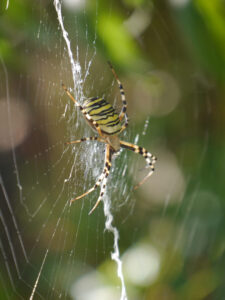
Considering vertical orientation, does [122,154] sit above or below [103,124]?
above

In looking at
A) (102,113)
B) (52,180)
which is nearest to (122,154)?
(52,180)

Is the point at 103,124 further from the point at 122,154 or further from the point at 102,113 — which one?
the point at 122,154

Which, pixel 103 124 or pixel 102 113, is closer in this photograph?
pixel 102 113

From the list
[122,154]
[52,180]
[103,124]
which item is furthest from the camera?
[122,154]

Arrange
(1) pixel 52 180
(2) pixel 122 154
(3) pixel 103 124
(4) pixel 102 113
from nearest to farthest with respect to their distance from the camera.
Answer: (4) pixel 102 113, (3) pixel 103 124, (1) pixel 52 180, (2) pixel 122 154
